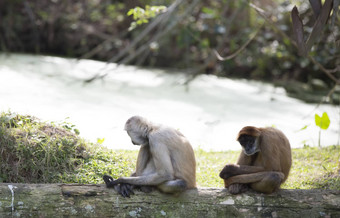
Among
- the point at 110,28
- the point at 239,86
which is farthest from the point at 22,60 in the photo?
the point at 239,86

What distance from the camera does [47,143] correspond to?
25.5 ft

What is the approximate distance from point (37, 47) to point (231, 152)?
12.0 metres

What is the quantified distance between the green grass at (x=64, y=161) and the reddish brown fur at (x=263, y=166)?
5.02 feet

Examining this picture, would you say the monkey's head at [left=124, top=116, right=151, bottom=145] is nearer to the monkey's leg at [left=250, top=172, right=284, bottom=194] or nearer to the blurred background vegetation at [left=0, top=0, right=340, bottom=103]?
the monkey's leg at [left=250, top=172, right=284, bottom=194]

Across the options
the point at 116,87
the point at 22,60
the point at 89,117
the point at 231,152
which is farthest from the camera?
the point at 22,60

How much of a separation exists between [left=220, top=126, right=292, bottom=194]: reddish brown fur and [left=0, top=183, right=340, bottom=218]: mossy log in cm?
15

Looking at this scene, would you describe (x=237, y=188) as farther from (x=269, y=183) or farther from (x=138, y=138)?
(x=138, y=138)

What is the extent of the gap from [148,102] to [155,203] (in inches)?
338

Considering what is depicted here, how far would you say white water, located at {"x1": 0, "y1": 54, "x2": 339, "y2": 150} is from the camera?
12.1 m

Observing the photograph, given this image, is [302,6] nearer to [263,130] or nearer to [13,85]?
[13,85]

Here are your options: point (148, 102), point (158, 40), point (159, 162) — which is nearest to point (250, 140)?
point (159, 162)

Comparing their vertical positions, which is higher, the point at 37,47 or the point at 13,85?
the point at 37,47

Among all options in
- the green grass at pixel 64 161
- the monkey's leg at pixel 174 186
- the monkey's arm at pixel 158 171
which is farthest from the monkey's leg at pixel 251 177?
the green grass at pixel 64 161

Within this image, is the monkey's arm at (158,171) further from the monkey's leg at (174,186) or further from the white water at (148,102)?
the white water at (148,102)
